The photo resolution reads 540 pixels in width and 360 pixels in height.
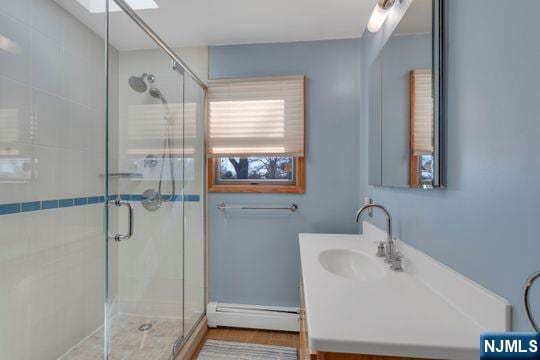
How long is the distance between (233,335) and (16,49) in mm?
2284

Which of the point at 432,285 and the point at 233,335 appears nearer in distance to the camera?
the point at 432,285

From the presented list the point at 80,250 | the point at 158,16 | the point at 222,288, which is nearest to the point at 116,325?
the point at 80,250

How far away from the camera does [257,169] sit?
2.20 meters

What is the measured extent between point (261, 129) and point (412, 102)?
3.91 ft

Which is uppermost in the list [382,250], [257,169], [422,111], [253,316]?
[422,111]

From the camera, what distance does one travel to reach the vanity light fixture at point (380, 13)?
1.33 metres

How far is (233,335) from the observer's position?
79.7 inches

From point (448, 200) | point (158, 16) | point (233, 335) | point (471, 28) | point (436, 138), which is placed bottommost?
point (233, 335)

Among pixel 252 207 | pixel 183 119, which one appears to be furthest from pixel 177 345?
pixel 183 119

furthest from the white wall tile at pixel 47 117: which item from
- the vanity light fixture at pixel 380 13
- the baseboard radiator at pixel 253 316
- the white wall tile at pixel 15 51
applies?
the vanity light fixture at pixel 380 13

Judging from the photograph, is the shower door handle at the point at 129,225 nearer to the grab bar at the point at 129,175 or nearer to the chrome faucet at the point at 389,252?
the grab bar at the point at 129,175

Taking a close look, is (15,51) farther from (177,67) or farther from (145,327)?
(145,327)

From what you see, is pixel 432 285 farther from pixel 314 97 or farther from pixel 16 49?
pixel 16 49

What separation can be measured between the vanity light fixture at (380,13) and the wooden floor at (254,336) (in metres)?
2.19
